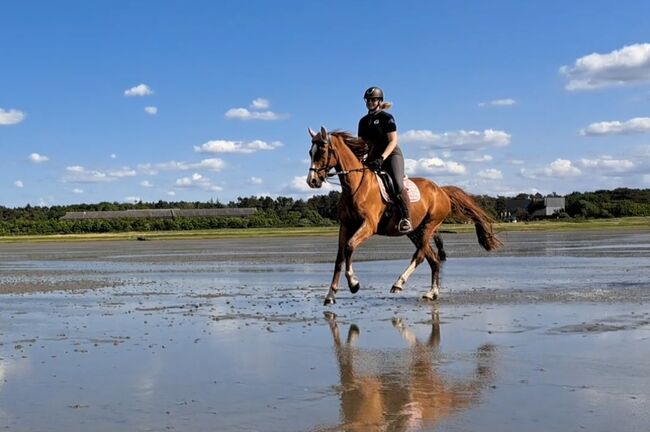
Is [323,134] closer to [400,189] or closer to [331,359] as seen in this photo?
[400,189]

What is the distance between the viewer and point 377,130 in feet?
44.9

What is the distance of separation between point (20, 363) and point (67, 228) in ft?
327

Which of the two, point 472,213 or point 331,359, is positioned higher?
point 472,213

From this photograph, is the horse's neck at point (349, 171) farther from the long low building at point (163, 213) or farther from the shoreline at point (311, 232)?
the long low building at point (163, 213)

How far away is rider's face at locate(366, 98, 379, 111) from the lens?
1352 centimetres

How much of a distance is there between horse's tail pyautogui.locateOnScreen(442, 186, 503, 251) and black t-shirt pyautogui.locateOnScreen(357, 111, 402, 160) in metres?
2.93

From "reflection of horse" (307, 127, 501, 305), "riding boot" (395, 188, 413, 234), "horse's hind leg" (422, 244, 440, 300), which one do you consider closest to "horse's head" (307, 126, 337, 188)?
"reflection of horse" (307, 127, 501, 305)

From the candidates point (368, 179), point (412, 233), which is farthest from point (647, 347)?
point (412, 233)

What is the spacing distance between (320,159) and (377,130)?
146cm

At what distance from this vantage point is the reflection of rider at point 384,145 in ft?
44.4

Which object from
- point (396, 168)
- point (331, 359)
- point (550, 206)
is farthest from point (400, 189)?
point (550, 206)

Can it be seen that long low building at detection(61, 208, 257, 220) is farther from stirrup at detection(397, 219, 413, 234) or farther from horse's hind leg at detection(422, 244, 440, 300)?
stirrup at detection(397, 219, 413, 234)

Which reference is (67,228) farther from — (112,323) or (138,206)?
(112,323)

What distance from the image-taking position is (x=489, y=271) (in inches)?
806
